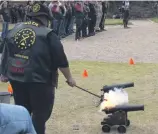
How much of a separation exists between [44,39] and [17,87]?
698mm

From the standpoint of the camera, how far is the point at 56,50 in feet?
17.8

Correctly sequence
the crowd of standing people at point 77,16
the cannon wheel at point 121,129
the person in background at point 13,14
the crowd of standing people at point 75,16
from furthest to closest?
the person in background at point 13,14, the crowd of standing people at point 77,16, the crowd of standing people at point 75,16, the cannon wheel at point 121,129

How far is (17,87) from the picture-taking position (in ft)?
18.6

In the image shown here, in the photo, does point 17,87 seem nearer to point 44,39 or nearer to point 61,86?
point 44,39

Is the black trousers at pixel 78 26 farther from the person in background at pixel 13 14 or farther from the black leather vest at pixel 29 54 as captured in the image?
the black leather vest at pixel 29 54

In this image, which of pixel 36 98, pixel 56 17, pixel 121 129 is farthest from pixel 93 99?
pixel 56 17

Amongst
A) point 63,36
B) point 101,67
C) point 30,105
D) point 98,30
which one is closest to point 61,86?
point 101,67

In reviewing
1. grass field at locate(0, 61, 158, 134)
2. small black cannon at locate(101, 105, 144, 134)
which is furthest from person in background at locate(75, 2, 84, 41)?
small black cannon at locate(101, 105, 144, 134)

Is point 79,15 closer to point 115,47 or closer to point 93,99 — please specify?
point 115,47

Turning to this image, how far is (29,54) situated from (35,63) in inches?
4.8

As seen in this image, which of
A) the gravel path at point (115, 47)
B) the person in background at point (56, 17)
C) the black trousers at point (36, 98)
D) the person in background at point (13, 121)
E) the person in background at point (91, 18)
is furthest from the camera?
the person in background at point (91, 18)

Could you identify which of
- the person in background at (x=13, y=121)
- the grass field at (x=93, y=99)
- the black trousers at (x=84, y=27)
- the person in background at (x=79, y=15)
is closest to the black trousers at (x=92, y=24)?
the black trousers at (x=84, y=27)

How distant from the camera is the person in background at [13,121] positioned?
2932 millimetres

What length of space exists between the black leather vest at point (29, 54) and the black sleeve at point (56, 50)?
44 mm
